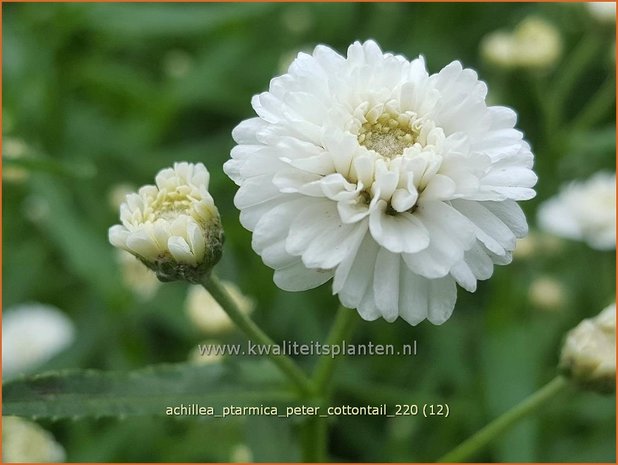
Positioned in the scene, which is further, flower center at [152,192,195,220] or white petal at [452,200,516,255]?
flower center at [152,192,195,220]

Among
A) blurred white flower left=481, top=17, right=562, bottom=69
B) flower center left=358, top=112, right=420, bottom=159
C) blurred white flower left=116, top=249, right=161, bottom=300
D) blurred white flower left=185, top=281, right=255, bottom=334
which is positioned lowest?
flower center left=358, top=112, right=420, bottom=159

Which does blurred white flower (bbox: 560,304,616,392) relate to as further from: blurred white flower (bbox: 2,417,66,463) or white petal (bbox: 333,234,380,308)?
blurred white flower (bbox: 2,417,66,463)

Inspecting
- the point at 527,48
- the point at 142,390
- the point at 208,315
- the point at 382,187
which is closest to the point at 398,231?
the point at 382,187

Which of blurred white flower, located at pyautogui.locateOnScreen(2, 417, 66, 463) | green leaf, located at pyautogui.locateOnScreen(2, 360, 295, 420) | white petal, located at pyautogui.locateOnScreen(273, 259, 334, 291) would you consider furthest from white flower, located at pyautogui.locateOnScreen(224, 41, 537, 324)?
blurred white flower, located at pyautogui.locateOnScreen(2, 417, 66, 463)

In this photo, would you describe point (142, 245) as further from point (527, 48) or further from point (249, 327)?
point (527, 48)

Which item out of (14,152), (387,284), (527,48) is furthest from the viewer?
(527,48)

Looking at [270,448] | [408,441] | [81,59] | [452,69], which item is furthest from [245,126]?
[81,59]
